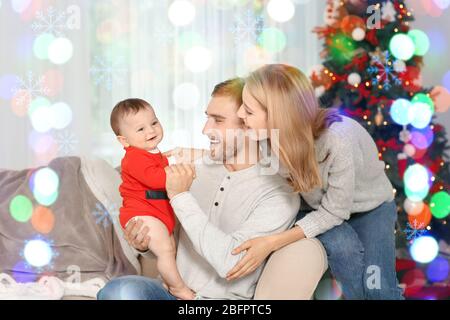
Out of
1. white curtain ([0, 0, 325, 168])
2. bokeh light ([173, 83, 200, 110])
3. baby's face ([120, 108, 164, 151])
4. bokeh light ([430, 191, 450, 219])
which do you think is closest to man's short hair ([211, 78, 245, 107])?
baby's face ([120, 108, 164, 151])

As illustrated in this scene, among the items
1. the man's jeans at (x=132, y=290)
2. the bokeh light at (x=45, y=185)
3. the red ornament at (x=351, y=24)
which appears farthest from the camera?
the red ornament at (x=351, y=24)

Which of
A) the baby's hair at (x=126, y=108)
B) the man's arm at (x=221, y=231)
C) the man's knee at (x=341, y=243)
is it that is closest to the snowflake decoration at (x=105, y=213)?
the baby's hair at (x=126, y=108)

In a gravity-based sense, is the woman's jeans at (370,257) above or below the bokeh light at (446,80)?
below

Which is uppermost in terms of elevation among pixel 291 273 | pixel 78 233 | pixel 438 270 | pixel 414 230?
pixel 291 273

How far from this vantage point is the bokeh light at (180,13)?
5.25 meters

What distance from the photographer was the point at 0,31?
5070mm

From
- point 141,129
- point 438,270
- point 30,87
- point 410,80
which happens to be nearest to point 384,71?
point 410,80

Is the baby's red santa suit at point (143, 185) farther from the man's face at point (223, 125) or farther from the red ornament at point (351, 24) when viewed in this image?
the red ornament at point (351, 24)

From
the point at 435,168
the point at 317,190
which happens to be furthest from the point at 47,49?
the point at 317,190

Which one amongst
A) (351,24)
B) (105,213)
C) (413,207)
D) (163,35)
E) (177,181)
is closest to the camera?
(177,181)

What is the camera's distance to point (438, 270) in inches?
159

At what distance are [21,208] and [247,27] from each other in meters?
2.89

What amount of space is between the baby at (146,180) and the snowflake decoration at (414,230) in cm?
211

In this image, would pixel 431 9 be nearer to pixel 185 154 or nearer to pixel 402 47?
pixel 402 47
